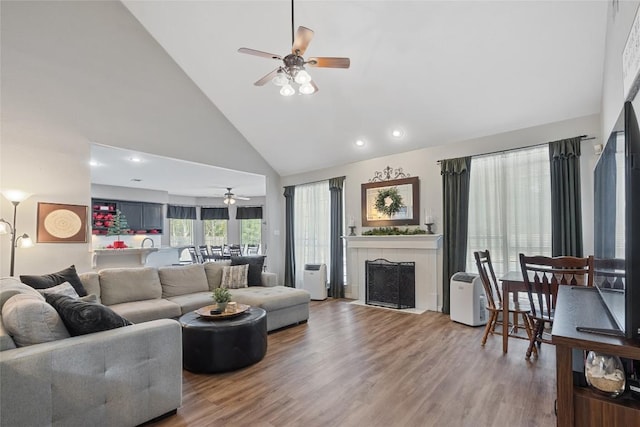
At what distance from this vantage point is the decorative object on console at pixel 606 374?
1143 mm

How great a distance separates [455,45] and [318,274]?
4.34 m

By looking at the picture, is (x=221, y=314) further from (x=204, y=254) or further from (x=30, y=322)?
(x=204, y=254)

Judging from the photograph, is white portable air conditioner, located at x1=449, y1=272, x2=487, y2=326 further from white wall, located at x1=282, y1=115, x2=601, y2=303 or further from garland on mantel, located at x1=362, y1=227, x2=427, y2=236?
garland on mantel, located at x1=362, y1=227, x2=427, y2=236

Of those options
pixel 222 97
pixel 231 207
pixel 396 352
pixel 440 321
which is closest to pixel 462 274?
pixel 440 321

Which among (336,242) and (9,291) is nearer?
(9,291)

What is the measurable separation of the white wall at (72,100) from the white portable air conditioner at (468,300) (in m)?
4.82

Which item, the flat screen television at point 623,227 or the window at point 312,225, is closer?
the flat screen television at point 623,227

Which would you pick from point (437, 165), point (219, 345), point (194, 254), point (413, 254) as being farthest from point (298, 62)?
point (194, 254)

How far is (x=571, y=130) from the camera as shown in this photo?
3.89m

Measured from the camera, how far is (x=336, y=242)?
20.4ft

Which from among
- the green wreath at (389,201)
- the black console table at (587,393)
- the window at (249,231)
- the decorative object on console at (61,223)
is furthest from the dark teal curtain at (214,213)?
the black console table at (587,393)

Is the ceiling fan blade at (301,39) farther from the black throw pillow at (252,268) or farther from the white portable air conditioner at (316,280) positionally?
the white portable air conditioner at (316,280)

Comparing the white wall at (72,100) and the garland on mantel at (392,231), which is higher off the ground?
the white wall at (72,100)

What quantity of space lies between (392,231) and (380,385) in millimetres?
3147
